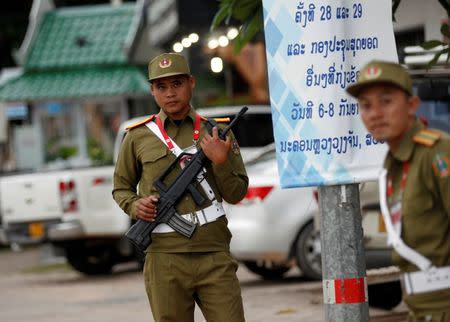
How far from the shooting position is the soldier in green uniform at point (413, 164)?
15.6 ft

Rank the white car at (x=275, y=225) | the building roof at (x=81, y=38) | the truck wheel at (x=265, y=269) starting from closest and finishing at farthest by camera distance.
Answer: the white car at (x=275, y=225) < the truck wheel at (x=265, y=269) < the building roof at (x=81, y=38)

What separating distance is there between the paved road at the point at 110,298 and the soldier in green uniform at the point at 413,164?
6.44 meters

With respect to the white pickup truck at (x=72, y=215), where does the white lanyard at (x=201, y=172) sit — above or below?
above

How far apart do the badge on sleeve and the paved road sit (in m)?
6.58

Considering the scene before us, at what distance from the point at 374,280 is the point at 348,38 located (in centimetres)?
385

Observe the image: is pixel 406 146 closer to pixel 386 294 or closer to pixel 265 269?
pixel 386 294

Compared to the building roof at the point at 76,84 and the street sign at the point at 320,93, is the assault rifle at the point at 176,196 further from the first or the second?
the building roof at the point at 76,84

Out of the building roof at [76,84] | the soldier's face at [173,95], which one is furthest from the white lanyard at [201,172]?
the building roof at [76,84]

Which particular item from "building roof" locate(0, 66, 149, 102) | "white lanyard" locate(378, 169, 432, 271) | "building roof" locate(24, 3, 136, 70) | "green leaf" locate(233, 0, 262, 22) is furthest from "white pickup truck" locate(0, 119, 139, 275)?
"building roof" locate(24, 3, 136, 70)

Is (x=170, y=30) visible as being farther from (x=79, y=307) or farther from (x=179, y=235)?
(x=179, y=235)

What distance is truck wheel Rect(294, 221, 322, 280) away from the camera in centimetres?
1395

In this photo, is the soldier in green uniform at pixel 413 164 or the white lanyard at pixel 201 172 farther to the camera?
the white lanyard at pixel 201 172

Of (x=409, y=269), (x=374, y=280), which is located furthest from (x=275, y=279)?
(x=409, y=269)

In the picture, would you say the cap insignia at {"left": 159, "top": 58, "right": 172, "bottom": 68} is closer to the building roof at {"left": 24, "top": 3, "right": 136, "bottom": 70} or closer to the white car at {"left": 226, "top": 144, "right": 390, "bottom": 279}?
the white car at {"left": 226, "top": 144, "right": 390, "bottom": 279}
